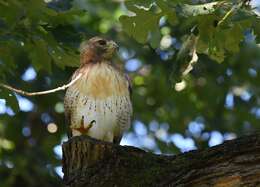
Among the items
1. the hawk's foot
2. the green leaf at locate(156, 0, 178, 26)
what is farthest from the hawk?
the green leaf at locate(156, 0, 178, 26)

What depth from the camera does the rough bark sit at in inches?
176

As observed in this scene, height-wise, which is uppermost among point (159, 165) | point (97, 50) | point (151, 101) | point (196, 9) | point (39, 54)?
point (151, 101)

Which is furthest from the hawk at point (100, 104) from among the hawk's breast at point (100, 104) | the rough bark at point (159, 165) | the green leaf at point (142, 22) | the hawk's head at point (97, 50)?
the rough bark at point (159, 165)

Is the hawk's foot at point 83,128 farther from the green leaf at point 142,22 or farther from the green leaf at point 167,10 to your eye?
the green leaf at point 167,10

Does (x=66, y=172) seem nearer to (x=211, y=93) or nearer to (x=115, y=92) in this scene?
(x=115, y=92)

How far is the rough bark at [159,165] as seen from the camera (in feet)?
14.7

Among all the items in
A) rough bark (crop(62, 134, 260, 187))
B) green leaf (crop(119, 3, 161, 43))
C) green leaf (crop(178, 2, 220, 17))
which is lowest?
rough bark (crop(62, 134, 260, 187))

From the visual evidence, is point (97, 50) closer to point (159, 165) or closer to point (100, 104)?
point (100, 104)

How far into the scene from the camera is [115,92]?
709 centimetres

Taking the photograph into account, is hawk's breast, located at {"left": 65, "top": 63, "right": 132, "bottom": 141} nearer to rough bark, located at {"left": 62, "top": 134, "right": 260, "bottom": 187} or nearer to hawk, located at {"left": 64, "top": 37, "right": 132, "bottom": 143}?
hawk, located at {"left": 64, "top": 37, "right": 132, "bottom": 143}

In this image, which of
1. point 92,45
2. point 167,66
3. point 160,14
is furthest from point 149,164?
point 167,66

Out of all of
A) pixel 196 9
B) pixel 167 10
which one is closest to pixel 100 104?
pixel 167 10

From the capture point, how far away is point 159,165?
4.93 meters

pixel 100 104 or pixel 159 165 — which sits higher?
pixel 100 104
